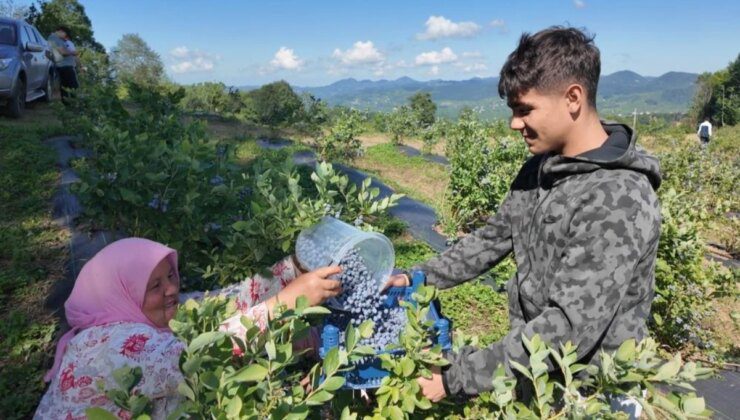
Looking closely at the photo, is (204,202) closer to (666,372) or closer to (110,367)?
(110,367)

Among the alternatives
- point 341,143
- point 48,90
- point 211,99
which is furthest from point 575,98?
point 211,99

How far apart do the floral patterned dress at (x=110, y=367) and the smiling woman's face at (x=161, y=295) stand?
0.17 metres

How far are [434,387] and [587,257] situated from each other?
0.51 metres

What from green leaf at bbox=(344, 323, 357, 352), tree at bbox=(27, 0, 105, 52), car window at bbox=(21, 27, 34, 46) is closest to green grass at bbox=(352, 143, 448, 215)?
car window at bbox=(21, 27, 34, 46)

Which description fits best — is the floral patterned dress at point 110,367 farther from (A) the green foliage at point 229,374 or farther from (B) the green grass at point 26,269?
(B) the green grass at point 26,269

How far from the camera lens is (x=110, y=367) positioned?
4.64 feet

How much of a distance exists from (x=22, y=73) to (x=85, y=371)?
8.59 meters

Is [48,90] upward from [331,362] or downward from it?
upward

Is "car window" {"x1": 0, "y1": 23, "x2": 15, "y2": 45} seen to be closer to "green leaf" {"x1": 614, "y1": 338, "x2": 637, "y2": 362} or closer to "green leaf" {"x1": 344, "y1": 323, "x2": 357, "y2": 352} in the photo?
"green leaf" {"x1": 344, "y1": 323, "x2": 357, "y2": 352}

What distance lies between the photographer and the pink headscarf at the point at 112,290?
159cm

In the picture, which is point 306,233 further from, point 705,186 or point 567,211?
point 705,186

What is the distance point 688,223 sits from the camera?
3.22 metres

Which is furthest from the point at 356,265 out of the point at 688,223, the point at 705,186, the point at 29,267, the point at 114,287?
the point at 705,186

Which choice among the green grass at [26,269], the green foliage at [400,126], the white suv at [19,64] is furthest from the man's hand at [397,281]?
the green foliage at [400,126]
